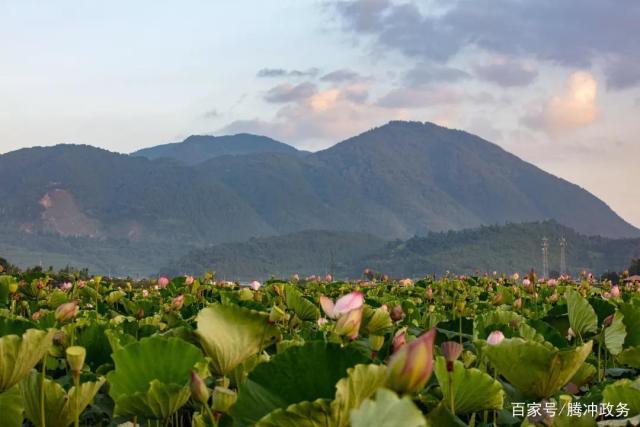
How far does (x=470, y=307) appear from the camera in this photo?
16.5ft

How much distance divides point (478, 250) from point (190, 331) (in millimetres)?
168023

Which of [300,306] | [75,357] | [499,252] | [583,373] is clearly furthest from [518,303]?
[499,252]

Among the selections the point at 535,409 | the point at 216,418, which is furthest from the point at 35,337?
the point at 535,409

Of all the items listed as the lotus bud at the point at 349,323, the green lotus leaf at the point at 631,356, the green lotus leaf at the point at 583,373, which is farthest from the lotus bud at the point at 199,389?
the green lotus leaf at the point at 631,356

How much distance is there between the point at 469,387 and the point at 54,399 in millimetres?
1019

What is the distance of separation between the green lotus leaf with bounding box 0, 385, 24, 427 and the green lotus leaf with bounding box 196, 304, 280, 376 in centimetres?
43

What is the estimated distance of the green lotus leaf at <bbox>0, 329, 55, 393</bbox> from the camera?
5.60 feet

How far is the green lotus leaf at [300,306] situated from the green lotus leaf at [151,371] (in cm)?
179

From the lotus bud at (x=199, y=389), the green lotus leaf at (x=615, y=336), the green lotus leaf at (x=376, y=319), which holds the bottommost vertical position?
the green lotus leaf at (x=615, y=336)

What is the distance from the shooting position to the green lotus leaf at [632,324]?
10.8ft

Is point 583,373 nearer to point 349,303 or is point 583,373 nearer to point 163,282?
point 349,303

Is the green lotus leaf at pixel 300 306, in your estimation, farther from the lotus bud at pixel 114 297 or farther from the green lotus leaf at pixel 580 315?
the lotus bud at pixel 114 297

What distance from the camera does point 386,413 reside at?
1.05 meters

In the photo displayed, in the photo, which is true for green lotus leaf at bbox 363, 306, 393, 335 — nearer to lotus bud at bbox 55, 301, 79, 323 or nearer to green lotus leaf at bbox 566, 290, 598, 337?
green lotus leaf at bbox 566, 290, 598, 337
